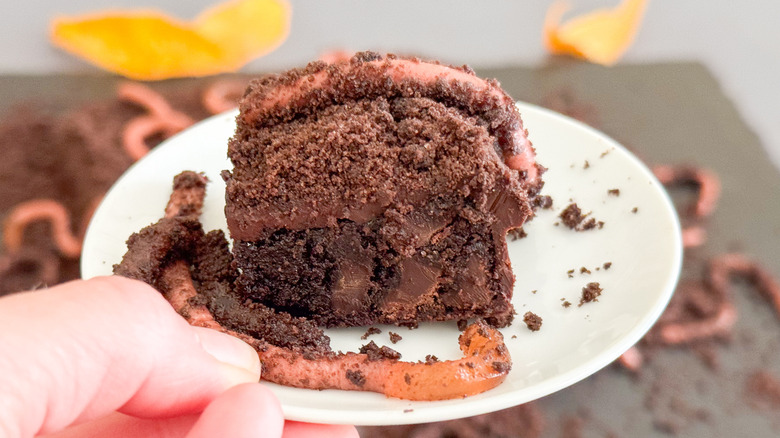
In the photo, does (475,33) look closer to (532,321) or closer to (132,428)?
(532,321)

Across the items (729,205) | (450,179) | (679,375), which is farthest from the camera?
(729,205)

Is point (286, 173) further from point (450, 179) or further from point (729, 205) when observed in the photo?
point (729, 205)

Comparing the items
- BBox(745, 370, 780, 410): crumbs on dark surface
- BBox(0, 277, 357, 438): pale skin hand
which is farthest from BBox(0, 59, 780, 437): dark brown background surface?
BBox(0, 277, 357, 438): pale skin hand

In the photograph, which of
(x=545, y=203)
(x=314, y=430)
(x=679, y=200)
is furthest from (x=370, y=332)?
(x=679, y=200)

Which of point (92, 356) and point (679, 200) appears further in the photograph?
point (679, 200)

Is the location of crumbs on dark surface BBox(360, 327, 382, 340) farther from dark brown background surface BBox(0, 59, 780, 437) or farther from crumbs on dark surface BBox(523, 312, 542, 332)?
dark brown background surface BBox(0, 59, 780, 437)

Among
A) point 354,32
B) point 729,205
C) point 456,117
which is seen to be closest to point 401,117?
point 456,117
